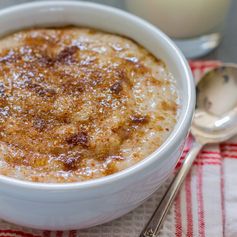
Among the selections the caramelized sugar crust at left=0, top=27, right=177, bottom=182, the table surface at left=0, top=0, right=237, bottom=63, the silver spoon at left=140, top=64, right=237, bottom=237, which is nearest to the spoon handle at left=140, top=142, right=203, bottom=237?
the silver spoon at left=140, top=64, right=237, bottom=237

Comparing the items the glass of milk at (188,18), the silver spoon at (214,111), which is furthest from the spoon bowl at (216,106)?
the glass of milk at (188,18)

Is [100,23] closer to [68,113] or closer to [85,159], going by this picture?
[68,113]

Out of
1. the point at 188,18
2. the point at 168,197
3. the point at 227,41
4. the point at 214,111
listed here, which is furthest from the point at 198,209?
the point at 227,41

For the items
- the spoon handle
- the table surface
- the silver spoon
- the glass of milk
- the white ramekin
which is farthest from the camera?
the table surface

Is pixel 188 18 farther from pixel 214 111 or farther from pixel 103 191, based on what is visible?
pixel 103 191

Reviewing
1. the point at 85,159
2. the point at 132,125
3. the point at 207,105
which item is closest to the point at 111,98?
the point at 132,125

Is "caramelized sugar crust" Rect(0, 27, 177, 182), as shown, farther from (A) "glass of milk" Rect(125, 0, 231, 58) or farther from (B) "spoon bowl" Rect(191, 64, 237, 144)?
(A) "glass of milk" Rect(125, 0, 231, 58)
